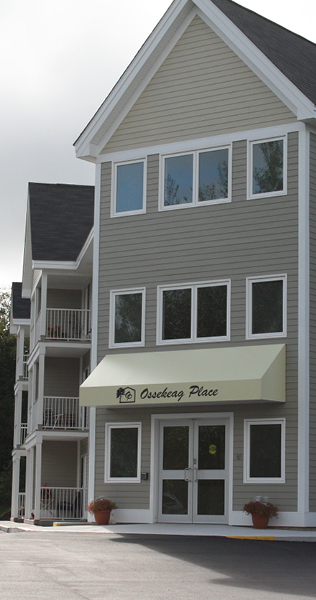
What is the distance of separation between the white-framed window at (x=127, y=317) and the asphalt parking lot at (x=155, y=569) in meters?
6.93

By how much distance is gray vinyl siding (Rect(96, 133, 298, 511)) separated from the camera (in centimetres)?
2080

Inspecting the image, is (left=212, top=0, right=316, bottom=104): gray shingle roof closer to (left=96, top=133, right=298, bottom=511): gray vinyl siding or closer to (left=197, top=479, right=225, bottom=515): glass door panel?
(left=96, top=133, right=298, bottom=511): gray vinyl siding

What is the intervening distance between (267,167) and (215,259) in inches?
99.4

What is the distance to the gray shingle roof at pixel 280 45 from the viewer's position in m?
21.9

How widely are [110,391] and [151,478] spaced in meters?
2.37

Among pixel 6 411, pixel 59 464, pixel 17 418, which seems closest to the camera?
pixel 59 464

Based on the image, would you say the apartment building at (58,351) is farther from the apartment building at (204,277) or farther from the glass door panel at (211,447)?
the glass door panel at (211,447)

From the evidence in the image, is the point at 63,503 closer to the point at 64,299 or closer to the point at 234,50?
the point at 64,299

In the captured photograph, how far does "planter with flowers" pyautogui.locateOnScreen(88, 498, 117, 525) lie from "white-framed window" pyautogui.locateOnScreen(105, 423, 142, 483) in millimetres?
785

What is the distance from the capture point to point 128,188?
23891 millimetres

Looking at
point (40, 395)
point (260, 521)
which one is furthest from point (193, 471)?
point (40, 395)

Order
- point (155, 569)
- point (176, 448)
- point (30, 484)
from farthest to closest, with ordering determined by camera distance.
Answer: point (30, 484) < point (176, 448) < point (155, 569)

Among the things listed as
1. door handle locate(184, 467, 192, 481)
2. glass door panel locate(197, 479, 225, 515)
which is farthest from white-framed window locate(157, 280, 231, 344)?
glass door panel locate(197, 479, 225, 515)

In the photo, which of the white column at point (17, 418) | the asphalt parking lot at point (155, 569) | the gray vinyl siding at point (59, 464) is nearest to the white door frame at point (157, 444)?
the asphalt parking lot at point (155, 569)
